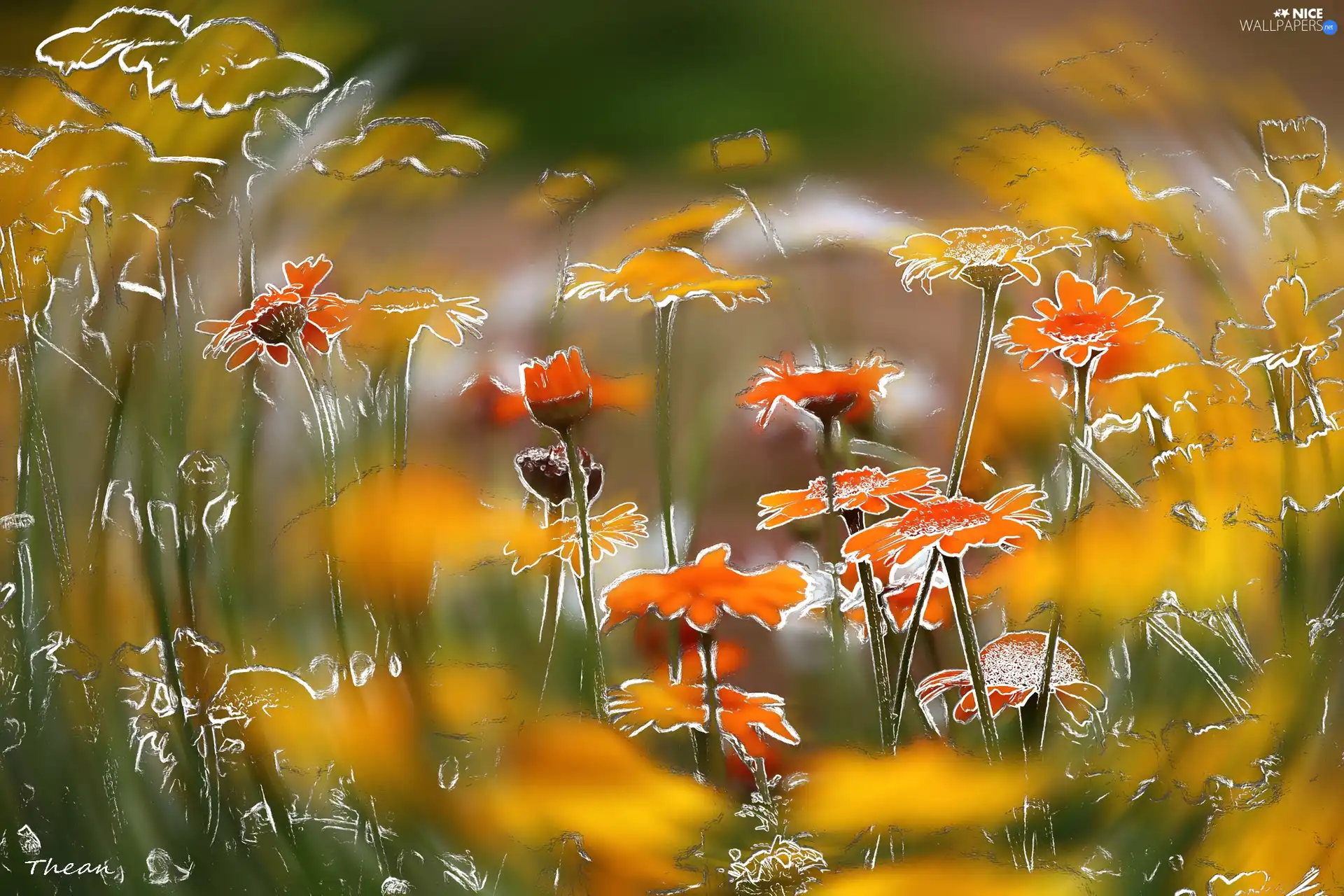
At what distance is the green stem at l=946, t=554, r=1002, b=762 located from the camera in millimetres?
418

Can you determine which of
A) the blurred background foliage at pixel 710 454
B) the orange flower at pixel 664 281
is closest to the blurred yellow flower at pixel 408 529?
the blurred background foliage at pixel 710 454

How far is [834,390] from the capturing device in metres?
0.42

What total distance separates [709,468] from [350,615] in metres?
0.18

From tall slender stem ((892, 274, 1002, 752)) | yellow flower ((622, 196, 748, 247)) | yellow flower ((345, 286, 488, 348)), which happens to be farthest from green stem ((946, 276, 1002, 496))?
yellow flower ((345, 286, 488, 348))

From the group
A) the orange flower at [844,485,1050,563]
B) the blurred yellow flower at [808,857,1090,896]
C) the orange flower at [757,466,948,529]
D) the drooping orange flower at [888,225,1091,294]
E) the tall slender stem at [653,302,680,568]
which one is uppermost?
the drooping orange flower at [888,225,1091,294]

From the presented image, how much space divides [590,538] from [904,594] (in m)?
0.14

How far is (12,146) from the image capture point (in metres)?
0.47

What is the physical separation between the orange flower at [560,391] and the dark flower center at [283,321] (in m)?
0.11

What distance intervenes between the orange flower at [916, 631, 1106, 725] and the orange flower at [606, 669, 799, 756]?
63mm

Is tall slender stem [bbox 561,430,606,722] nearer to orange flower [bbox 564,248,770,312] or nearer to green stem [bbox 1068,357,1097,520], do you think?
orange flower [bbox 564,248,770,312]

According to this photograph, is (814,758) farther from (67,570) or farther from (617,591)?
(67,570)

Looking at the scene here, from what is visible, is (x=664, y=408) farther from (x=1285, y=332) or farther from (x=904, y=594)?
(x=1285, y=332)

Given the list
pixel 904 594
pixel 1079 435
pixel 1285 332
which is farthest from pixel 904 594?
pixel 1285 332

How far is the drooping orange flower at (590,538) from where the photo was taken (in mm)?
426
